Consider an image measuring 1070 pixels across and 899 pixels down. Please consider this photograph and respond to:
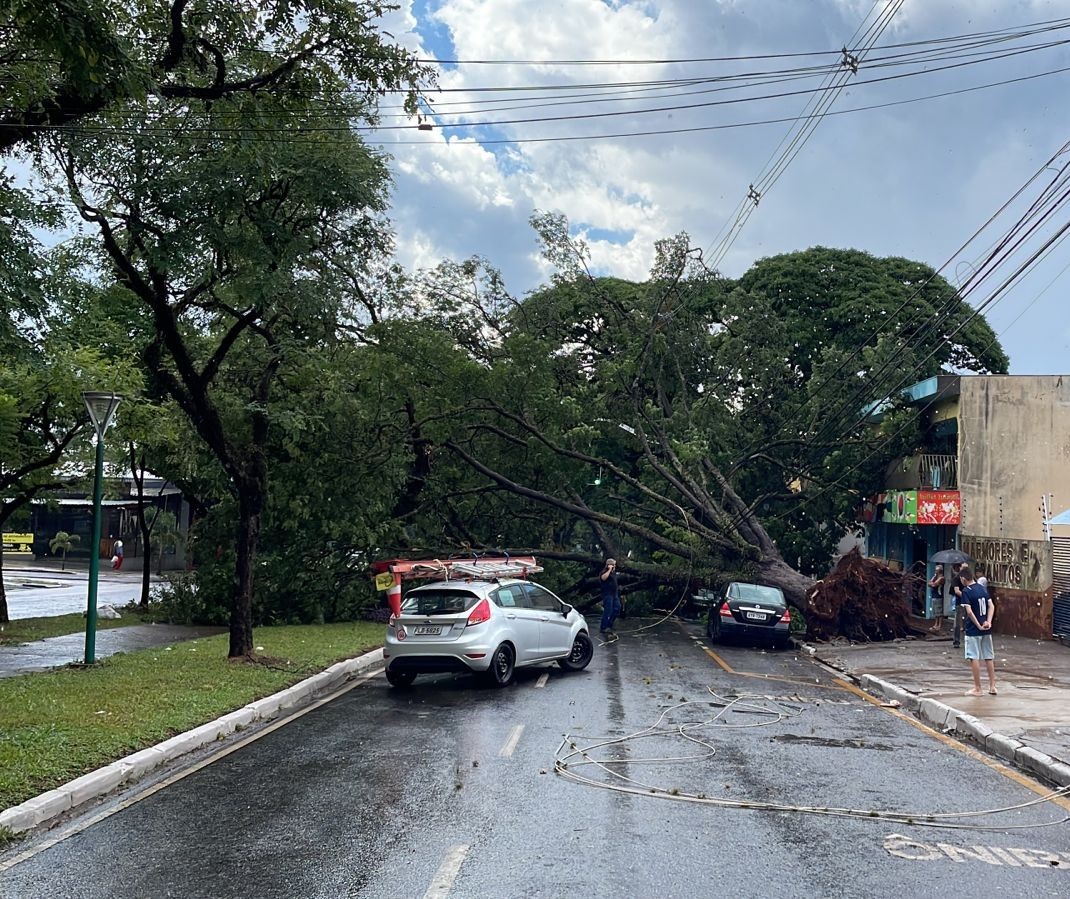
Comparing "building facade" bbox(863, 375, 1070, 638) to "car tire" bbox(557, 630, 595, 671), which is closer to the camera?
"car tire" bbox(557, 630, 595, 671)

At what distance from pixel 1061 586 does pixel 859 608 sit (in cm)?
457

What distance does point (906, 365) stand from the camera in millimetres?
29719

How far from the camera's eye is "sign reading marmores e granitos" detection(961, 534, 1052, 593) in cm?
2427

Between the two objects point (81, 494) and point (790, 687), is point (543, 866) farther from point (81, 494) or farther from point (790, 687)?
point (81, 494)

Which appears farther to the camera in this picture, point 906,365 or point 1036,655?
point 906,365

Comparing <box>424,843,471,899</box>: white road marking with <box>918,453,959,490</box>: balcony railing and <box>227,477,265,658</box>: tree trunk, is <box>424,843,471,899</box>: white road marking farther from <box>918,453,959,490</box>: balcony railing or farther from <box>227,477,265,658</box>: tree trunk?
<box>918,453,959,490</box>: balcony railing

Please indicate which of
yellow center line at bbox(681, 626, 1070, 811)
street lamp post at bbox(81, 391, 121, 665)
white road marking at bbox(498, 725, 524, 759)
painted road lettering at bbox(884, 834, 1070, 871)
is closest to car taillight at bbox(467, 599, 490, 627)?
white road marking at bbox(498, 725, 524, 759)

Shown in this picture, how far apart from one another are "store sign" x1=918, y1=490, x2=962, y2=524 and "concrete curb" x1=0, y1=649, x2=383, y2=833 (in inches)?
698

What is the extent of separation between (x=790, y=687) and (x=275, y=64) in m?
11.2

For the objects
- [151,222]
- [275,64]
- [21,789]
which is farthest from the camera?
[151,222]

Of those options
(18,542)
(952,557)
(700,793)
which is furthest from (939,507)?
(18,542)

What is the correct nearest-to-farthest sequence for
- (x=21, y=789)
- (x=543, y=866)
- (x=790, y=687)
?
1. (x=543, y=866)
2. (x=21, y=789)
3. (x=790, y=687)

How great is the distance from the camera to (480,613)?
14.3 metres

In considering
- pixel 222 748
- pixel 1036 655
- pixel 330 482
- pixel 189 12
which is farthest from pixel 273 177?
pixel 1036 655
